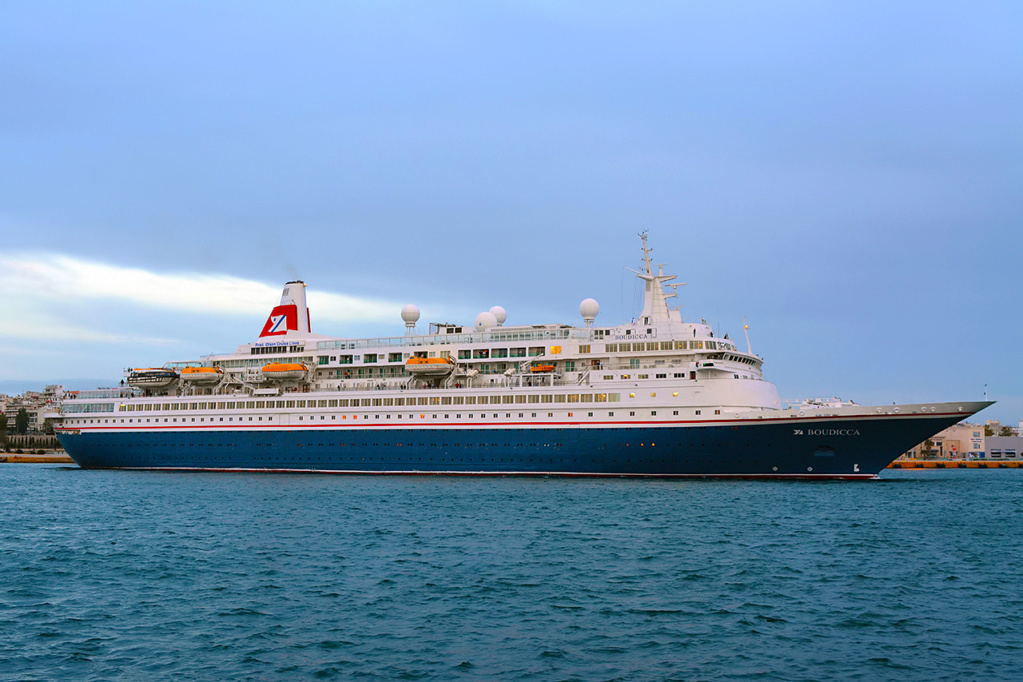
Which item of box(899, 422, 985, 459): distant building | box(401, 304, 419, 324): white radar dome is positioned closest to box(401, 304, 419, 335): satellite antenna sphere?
box(401, 304, 419, 324): white radar dome

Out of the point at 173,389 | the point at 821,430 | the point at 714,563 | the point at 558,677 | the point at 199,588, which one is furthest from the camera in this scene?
the point at 173,389

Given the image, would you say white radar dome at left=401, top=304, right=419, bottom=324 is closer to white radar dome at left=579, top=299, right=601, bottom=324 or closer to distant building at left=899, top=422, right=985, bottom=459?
white radar dome at left=579, top=299, right=601, bottom=324

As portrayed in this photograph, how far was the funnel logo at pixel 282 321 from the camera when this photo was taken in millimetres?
63625

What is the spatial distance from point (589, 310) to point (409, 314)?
13.4 m

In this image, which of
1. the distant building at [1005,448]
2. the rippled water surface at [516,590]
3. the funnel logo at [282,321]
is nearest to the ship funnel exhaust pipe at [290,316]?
the funnel logo at [282,321]

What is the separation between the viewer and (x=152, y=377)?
6431 centimetres

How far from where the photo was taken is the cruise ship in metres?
44.4

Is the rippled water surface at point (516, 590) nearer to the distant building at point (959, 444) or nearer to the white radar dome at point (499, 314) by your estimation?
the white radar dome at point (499, 314)

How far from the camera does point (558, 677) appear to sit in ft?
43.5

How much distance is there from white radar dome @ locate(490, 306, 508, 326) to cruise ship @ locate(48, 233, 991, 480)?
12 centimetres

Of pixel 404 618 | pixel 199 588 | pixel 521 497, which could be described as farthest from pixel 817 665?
pixel 521 497

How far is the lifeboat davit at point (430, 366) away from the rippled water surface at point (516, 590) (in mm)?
18998

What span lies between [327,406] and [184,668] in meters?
43.2

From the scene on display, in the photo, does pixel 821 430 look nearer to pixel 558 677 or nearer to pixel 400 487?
pixel 400 487
